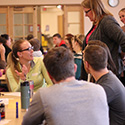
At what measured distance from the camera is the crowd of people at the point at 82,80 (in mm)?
1330

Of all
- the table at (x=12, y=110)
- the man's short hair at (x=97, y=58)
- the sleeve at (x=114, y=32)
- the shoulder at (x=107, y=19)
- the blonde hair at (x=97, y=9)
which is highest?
the blonde hair at (x=97, y=9)

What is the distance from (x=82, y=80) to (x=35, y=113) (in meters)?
0.36

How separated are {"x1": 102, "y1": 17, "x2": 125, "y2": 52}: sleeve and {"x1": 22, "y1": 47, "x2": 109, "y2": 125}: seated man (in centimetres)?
113

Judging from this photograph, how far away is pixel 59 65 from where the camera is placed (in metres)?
1.41

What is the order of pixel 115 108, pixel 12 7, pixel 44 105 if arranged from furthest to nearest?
1. pixel 12 7
2. pixel 115 108
3. pixel 44 105

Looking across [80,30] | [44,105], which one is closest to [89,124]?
[44,105]

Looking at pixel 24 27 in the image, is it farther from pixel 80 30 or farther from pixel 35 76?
pixel 35 76

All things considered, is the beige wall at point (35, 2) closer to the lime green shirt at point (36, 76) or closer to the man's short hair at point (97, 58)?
the lime green shirt at point (36, 76)

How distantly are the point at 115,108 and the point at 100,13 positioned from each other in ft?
3.62

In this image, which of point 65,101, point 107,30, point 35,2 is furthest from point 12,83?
point 35,2

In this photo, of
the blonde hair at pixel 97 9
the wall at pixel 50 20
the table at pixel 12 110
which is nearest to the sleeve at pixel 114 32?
the blonde hair at pixel 97 9

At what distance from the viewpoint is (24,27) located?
27.9 feet

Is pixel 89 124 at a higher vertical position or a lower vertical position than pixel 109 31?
lower

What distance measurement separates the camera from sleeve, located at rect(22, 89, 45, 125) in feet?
4.41
